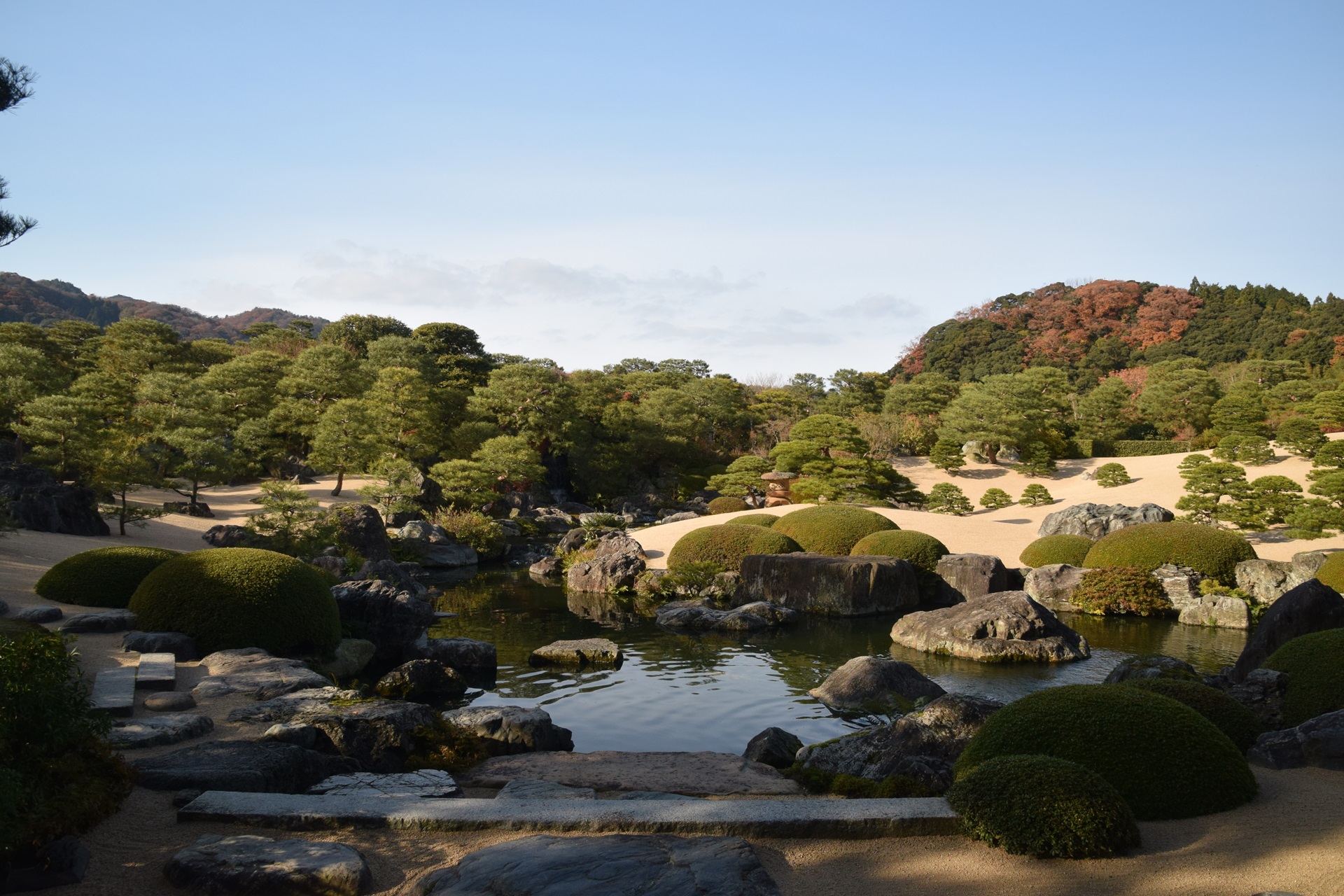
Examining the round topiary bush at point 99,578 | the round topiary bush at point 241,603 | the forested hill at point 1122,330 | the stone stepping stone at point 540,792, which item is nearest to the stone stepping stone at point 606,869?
the stone stepping stone at point 540,792

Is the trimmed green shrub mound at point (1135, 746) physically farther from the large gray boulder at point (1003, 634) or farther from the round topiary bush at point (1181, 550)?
the round topiary bush at point (1181, 550)

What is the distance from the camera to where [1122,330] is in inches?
2272

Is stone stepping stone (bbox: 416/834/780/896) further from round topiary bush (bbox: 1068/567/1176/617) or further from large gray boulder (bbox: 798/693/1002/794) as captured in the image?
round topiary bush (bbox: 1068/567/1176/617)

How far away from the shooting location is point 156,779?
558 cm

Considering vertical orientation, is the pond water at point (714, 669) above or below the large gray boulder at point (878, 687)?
below

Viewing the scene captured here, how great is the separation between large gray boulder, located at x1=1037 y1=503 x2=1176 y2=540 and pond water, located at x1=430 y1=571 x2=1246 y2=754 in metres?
6.81

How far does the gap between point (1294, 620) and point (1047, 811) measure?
5.88 metres

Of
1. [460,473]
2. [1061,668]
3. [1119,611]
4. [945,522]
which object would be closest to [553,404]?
[460,473]

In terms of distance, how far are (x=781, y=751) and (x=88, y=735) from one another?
5265 millimetres

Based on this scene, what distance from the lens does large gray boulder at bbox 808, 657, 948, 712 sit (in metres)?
9.66

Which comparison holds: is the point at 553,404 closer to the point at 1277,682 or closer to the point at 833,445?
the point at 833,445

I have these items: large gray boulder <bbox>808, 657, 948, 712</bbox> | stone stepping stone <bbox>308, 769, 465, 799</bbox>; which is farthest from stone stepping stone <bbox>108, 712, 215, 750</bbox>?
large gray boulder <bbox>808, 657, 948, 712</bbox>

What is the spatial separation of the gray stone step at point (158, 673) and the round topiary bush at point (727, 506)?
69.7 feet

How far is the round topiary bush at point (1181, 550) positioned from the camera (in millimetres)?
16766
